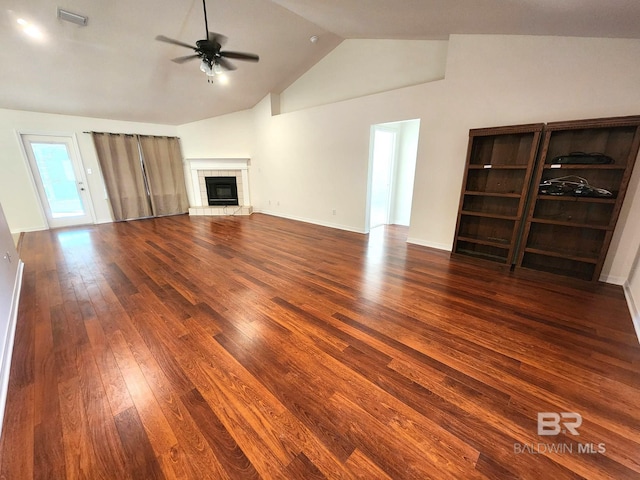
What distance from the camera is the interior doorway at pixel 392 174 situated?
5.19m

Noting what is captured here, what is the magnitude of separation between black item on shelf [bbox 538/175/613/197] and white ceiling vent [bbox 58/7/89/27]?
5.82 metres

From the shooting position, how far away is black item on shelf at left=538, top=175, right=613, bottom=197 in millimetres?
2687

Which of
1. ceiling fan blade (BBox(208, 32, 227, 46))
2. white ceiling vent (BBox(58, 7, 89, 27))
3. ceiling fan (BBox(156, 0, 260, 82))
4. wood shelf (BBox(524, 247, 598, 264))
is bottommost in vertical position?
wood shelf (BBox(524, 247, 598, 264))

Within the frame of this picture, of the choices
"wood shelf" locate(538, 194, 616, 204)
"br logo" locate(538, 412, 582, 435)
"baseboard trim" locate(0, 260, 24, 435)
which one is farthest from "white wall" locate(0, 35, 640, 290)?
"baseboard trim" locate(0, 260, 24, 435)

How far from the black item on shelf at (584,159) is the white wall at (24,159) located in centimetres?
857

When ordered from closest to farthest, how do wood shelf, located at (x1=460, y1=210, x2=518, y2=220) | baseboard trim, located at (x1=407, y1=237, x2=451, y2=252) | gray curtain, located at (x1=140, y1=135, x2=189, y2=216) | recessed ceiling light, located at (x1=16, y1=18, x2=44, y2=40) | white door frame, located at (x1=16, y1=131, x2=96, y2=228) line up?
recessed ceiling light, located at (x1=16, y1=18, x2=44, y2=40) < wood shelf, located at (x1=460, y1=210, x2=518, y2=220) < baseboard trim, located at (x1=407, y1=237, x2=451, y2=252) < white door frame, located at (x1=16, y1=131, x2=96, y2=228) < gray curtain, located at (x1=140, y1=135, x2=189, y2=216)

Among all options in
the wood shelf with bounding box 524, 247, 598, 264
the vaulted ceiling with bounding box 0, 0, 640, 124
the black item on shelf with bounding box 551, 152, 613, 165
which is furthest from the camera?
the wood shelf with bounding box 524, 247, 598, 264

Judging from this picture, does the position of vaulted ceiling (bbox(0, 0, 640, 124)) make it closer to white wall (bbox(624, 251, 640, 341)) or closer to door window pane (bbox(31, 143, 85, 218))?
door window pane (bbox(31, 143, 85, 218))

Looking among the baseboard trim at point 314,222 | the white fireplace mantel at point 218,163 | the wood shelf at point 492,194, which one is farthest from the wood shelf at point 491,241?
the white fireplace mantel at point 218,163

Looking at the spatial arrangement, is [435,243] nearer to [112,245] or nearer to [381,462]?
[381,462]

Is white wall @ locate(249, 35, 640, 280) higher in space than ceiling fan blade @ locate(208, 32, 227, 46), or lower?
lower

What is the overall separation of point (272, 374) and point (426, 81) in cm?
461

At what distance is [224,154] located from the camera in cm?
711

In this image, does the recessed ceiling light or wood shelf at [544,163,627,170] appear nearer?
wood shelf at [544,163,627,170]
